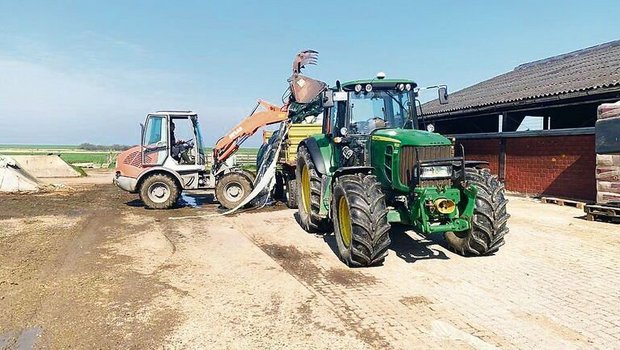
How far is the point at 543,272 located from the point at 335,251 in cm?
279

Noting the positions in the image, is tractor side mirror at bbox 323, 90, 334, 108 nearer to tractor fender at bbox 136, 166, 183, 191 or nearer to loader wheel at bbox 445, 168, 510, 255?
loader wheel at bbox 445, 168, 510, 255

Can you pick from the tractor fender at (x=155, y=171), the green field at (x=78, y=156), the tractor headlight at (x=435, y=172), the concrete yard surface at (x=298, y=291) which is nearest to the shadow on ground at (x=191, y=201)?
the tractor fender at (x=155, y=171)

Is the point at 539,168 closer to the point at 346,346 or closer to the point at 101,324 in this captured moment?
the point at 346,346

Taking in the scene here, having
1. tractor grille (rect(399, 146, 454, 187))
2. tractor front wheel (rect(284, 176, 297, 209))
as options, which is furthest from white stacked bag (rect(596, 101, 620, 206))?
tractor front wheel (rect(284, 176, 297, 209))

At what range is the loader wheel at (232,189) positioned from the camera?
39.0ft

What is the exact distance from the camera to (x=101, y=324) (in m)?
4.41

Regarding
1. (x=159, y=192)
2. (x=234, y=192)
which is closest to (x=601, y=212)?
(x=234, y=192)

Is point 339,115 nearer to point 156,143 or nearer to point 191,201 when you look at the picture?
point 156,143

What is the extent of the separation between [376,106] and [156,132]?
6719 millimetres

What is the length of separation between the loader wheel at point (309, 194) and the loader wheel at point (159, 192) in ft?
12.9

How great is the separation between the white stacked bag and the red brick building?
2.10 ft

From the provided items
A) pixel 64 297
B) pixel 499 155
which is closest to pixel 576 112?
pixel 499 155

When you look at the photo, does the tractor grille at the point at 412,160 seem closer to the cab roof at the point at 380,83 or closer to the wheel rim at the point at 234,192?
the cab roof at the point at 380,83

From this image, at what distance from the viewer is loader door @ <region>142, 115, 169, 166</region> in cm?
1200
